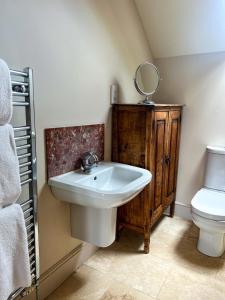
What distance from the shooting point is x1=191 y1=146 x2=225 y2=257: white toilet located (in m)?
1.79

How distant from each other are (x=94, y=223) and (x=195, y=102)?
5.32 ft

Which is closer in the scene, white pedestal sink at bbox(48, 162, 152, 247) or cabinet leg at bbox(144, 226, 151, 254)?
white pedestal sink at bbox(48, 162, 152, 247)

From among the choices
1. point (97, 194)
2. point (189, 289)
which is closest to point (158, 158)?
point (97, 194)

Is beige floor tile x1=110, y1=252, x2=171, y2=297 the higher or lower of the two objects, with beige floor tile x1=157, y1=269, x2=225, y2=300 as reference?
higher

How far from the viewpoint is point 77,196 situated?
1.38 metres

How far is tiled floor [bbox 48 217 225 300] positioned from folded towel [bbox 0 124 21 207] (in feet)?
3.17

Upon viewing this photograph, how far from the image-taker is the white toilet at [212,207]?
1.79 meters

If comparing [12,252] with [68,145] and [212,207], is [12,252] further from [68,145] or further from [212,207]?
[212,207]

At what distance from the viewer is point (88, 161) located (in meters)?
1.65

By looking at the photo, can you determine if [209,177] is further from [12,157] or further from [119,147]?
[12,157]

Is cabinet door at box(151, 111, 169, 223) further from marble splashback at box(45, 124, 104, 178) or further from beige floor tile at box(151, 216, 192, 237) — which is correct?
marble splashback at box(45, 124, 104, 178)

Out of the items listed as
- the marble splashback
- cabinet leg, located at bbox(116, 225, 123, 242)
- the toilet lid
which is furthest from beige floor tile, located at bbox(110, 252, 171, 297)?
the marble splashback

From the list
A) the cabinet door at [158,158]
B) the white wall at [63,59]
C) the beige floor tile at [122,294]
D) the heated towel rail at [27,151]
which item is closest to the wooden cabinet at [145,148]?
the cabinet door at [158,158]

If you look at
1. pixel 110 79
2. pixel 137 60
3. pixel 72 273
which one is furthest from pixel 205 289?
pixel 137 60
